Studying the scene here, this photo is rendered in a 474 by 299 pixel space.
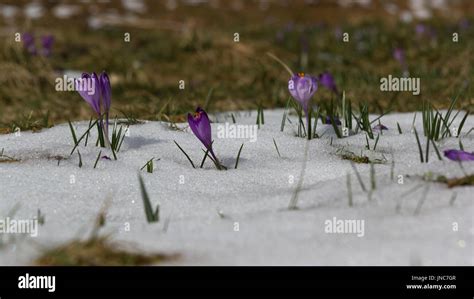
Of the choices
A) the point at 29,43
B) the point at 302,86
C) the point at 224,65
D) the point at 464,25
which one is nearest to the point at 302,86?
the point at 302,86

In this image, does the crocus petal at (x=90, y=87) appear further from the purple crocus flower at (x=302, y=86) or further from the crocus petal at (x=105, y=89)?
the purple crocus flower at (x=302, y=86)

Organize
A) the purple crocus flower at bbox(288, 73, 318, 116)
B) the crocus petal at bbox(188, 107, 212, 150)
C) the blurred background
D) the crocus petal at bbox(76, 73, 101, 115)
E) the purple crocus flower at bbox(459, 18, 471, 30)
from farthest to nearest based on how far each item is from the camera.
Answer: the purple crocus flower at bbox(459, 18, 471, 30) → the blurred background → the purple crocus flower at bbox(288, 73, 318, 116) → the crocus petal at bbox(76, 73, 101, 115) → the crocus petal at bbox(188, 107, 212, 150)

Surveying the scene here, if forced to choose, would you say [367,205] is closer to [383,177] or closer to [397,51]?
[383,177]

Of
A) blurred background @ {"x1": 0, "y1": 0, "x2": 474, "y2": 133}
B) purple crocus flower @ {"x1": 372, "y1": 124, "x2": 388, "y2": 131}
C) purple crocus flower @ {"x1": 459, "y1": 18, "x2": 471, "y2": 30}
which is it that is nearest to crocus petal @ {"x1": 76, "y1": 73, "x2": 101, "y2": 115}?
blurred background @ {"x1": 0, "y1": 0, "x2": 474, "y2": 133}

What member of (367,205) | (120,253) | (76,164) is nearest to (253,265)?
(120,253)

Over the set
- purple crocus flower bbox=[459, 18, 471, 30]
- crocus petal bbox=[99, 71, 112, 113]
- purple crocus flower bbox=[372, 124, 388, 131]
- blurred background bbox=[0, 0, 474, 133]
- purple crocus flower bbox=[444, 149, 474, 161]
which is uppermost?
purple crocus flower bbox=[459, 18, 471, 30]

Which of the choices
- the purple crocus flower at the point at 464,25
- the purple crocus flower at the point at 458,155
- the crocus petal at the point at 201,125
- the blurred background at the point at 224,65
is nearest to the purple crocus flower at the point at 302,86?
the crocus petal at the point at 201,125

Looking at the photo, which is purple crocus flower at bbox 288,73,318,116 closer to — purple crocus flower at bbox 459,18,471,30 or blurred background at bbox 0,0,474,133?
blurred background at bbox 0,0,474,133
